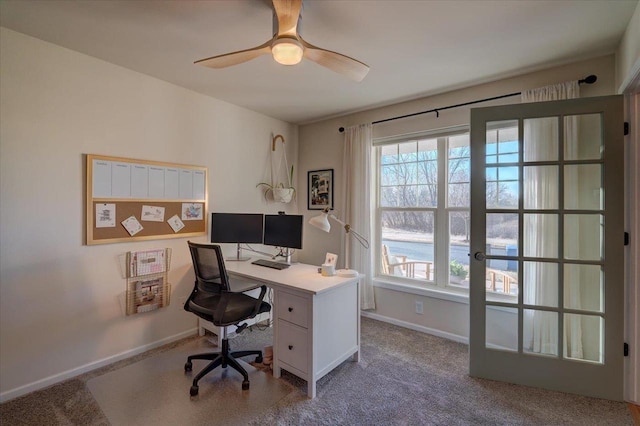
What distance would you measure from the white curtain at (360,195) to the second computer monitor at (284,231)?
3.05ft

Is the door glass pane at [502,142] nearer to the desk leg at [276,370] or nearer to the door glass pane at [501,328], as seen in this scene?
the door glass pane at [501,328]

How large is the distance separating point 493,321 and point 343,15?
2.37 meters

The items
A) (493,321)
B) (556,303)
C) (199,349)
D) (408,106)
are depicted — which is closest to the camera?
(556,303)

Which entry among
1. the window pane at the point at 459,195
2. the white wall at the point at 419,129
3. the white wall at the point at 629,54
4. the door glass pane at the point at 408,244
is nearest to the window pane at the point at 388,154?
the white wall at the point at 419,129

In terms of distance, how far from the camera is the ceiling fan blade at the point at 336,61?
1631 millimetres

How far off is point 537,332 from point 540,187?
105 cm

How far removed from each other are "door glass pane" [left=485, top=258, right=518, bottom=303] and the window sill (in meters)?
0.62

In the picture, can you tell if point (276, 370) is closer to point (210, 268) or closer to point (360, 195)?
point (210, 268)

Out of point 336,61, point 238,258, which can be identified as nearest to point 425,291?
point 238,258

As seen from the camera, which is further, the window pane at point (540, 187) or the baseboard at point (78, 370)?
the window pane at point (540, 187)

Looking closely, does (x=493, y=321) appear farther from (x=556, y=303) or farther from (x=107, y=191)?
(x=107, y=191)

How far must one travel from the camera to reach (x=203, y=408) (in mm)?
1820

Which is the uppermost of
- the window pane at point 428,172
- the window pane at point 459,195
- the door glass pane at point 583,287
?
the window pane at point 428,172

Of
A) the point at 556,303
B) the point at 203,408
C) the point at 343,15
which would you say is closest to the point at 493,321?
the point at 556,303
